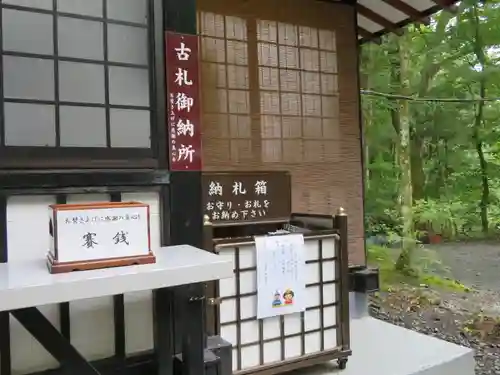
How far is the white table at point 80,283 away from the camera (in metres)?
1.98

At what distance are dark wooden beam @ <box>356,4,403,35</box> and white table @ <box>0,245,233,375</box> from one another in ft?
15.2

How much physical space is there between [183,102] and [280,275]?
154 centimetres

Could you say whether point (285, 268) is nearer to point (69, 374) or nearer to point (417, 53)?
point (69, 374)

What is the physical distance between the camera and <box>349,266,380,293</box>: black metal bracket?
5488mm

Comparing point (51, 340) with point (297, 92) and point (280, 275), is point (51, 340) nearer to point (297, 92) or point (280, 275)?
point (280, 275)

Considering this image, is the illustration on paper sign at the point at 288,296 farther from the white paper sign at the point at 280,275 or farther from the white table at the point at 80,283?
the white table at the point at 80,283

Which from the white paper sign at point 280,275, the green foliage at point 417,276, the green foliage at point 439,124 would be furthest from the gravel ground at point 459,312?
the white paper sign at point 280,275

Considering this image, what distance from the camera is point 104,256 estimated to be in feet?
7.59

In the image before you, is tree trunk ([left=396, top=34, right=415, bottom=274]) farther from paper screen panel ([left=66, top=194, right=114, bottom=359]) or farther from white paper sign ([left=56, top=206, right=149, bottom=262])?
white paper sign ([left=56, top=206, right=149, bottom=262])

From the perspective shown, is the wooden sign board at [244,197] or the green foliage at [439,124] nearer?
the wooden sign board at [244,197]

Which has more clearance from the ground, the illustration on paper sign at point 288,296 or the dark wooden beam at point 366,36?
the dark wooden beam at point 366,36

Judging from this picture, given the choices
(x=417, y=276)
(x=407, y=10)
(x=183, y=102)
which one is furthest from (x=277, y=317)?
(x=417, y=276)

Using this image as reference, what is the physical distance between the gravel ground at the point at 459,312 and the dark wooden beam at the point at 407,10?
407 centimetres

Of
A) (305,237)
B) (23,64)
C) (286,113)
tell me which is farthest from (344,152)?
(23,64)
